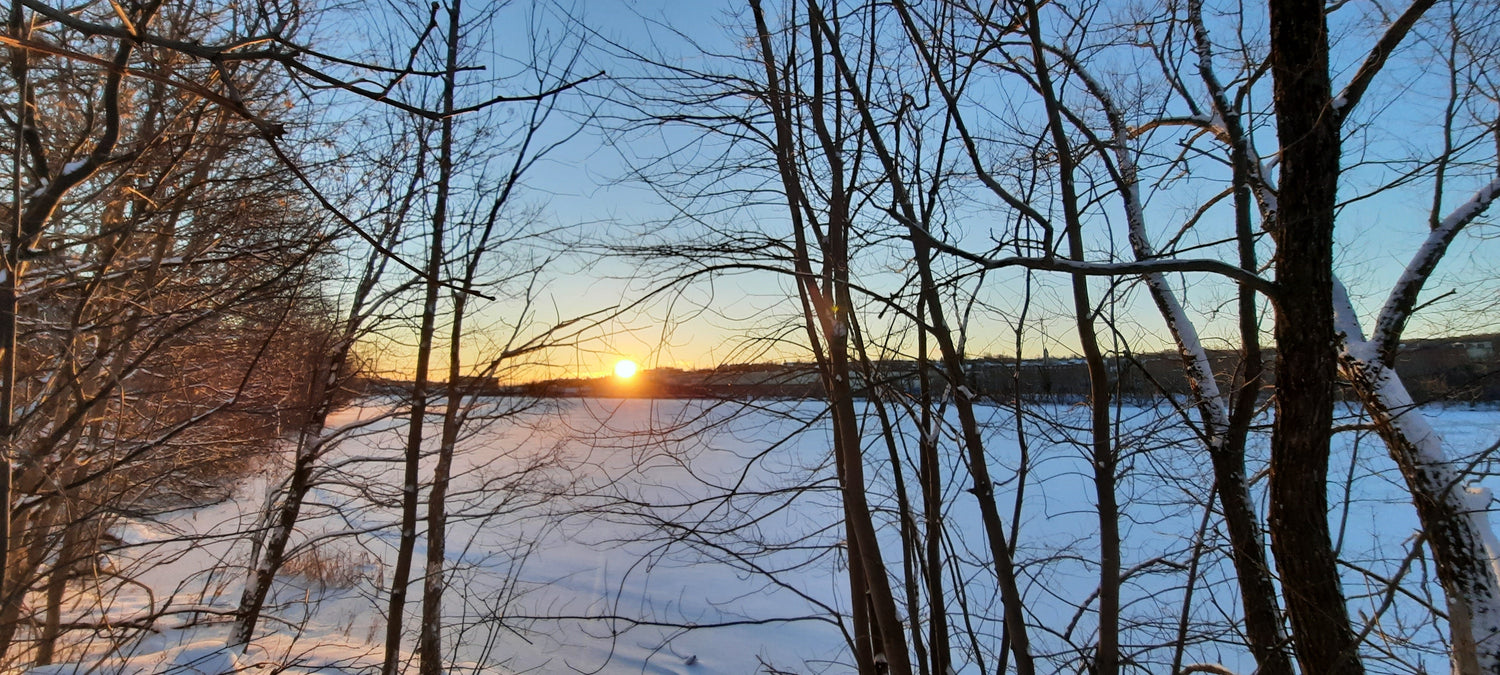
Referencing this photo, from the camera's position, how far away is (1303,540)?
10.5 ft

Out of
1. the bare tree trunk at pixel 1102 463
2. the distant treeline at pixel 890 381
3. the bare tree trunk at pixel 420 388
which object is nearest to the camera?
the bare tree trunk at pixel 1102 463

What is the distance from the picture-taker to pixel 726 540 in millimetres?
3730

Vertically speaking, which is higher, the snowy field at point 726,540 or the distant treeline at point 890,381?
the distant treeline at point 890,381

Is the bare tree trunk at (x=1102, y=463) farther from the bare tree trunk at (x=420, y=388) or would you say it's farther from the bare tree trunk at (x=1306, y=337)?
the bare tree trunk at (x=420, y=388)

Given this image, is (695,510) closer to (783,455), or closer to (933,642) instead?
(783,455)

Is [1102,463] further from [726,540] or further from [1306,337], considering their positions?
[726,540]

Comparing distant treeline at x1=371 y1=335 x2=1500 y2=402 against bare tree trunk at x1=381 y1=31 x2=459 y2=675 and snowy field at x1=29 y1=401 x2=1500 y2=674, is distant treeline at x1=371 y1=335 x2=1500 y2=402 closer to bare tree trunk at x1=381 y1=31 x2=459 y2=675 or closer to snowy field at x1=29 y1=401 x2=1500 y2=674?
snowy field at x1=29 y1=401 x2=1500 y2=674

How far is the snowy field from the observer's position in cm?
340

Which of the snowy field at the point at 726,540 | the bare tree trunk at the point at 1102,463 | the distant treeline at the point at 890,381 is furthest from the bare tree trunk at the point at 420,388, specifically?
the bare tree trunk at the point at 1102,463

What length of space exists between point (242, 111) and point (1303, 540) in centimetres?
428

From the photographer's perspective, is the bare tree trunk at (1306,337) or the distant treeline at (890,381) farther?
the distant treeline at (890,381)

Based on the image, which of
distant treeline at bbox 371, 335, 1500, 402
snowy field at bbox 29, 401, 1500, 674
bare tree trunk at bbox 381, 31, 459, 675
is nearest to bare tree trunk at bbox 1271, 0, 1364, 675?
snowy field at bbox 29, 401, 1500, 674

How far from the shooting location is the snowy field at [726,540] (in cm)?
340

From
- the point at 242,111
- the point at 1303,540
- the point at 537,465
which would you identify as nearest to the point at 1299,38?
the point at 1303,540
